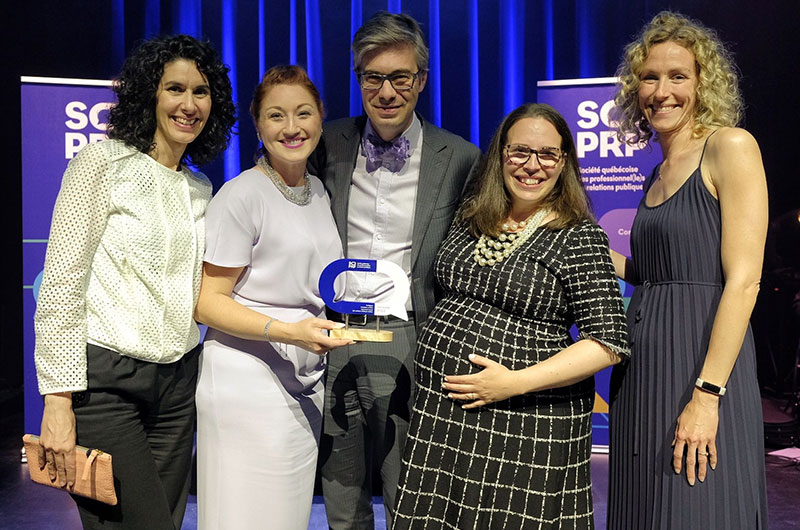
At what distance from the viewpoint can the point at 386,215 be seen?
242cm

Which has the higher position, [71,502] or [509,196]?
[509,196]

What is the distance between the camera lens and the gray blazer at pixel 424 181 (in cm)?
236

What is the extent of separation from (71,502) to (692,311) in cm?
330

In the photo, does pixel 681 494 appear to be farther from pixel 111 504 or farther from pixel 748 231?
pixel 111 504

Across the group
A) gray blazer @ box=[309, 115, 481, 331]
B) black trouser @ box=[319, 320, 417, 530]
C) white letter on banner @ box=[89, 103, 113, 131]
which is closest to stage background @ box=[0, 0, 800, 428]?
white letter on banner @ box=[89, 103, 113, 131]

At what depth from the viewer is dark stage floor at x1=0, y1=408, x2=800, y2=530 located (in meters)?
3.49

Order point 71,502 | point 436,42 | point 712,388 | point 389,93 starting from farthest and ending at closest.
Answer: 1. point 436,42
2. point 71,502
3. point 389,93
4. point 712,388

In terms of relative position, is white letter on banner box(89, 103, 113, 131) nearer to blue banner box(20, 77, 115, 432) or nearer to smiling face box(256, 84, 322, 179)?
blue banner box(20, 77, 115, 432)

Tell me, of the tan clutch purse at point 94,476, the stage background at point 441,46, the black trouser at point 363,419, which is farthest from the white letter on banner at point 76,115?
the tan clutch purse at point 94,476

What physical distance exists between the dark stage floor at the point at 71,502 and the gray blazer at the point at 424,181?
1.69 m

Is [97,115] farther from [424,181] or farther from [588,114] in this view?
[588,114]

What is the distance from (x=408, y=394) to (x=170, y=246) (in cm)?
94

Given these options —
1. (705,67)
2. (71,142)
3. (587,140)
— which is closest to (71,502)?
(71,142)

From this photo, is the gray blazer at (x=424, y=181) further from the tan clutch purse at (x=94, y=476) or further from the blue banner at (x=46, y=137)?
the blue banner at (x=46, y=137)
